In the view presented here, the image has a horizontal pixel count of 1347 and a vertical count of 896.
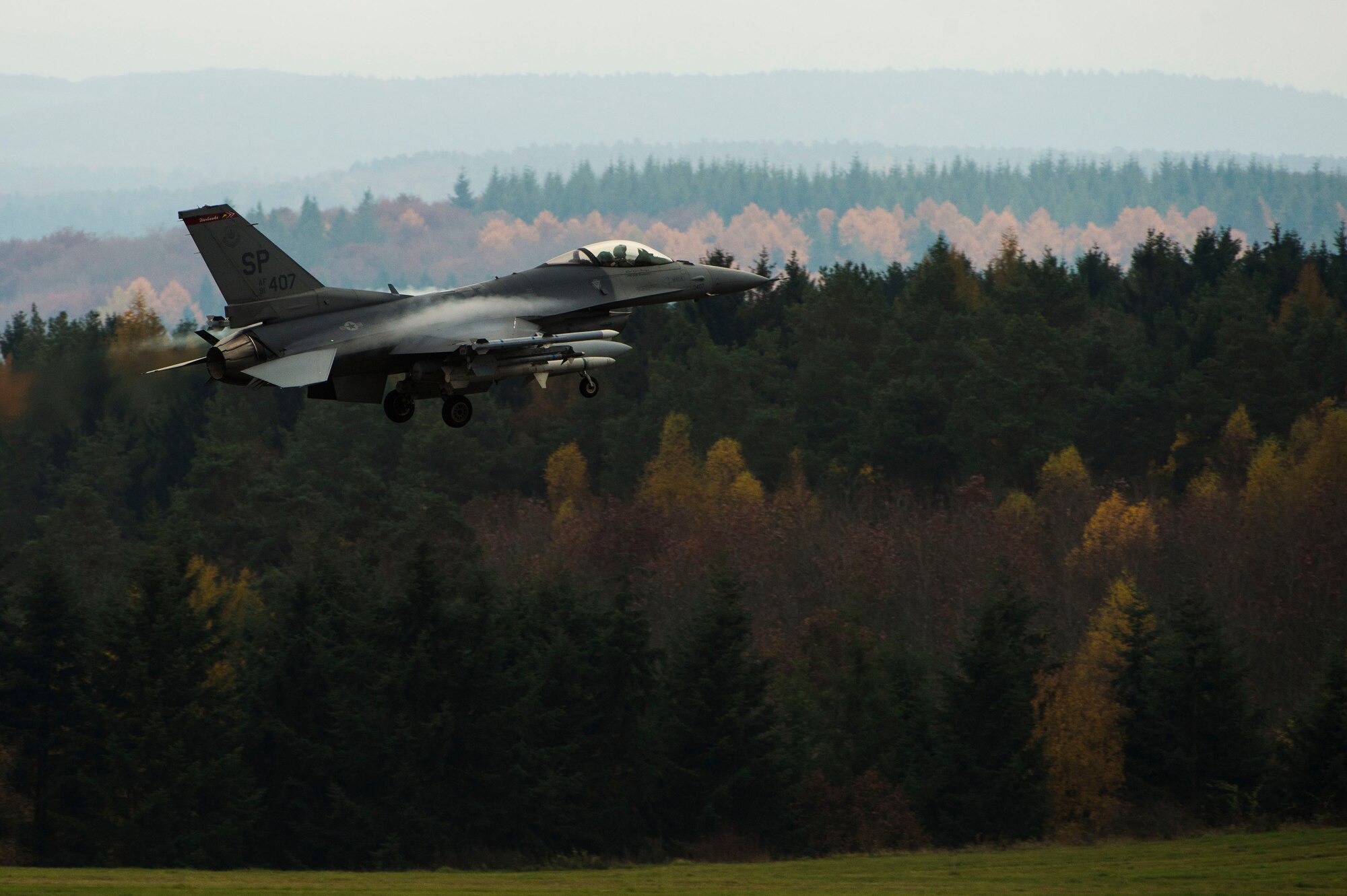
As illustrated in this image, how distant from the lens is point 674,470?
12988 centimetres

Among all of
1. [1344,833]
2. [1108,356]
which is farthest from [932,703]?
[1108,356]

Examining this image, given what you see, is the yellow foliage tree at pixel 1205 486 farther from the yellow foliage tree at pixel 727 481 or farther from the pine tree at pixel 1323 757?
the pine tree at pixel 1323 757

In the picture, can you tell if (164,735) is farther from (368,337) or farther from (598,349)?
(598,349)

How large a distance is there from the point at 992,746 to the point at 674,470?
48458mm

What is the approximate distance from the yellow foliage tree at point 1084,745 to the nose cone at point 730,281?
50574mm

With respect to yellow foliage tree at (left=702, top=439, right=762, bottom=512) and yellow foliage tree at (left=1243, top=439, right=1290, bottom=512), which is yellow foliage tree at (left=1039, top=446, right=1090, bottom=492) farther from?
yellow foliage tree at (left=702, top=439, right=762, bottom=512)

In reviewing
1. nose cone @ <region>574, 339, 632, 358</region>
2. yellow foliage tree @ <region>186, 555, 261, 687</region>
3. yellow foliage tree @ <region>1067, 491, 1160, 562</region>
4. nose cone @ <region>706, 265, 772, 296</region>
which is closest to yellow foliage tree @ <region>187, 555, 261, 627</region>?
yellow foliage tree @ <region>186, 555, 261, 687</region>

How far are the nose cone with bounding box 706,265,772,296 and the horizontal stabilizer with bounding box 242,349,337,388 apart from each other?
9475 millimetres

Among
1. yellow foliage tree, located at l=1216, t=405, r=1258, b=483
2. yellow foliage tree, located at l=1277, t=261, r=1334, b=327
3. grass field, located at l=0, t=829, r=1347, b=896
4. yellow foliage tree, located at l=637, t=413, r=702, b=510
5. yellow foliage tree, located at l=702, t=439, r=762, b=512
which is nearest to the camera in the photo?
grass field, located at l=0, t=829, r=1347, b=896

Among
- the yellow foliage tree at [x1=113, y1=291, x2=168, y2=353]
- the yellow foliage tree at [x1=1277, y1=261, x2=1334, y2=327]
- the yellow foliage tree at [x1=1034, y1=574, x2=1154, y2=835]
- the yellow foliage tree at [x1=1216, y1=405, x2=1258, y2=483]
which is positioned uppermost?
the yellow foliage tree at [x1=113, y1=291, x2=168, y2=353]

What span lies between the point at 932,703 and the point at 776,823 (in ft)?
33.7

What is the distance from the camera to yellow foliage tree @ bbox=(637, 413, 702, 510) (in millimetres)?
128500

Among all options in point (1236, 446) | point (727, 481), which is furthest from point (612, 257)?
point (1236, 446)

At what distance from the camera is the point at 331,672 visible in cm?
8875
